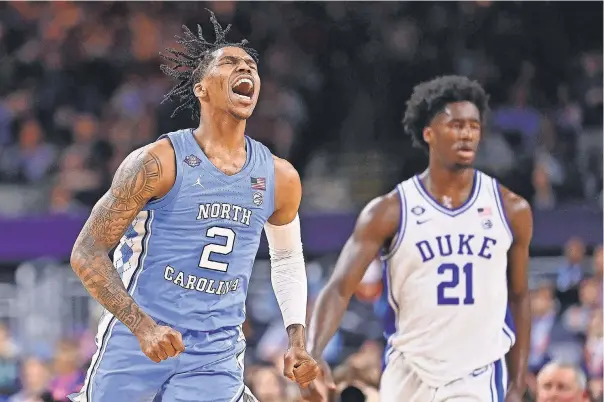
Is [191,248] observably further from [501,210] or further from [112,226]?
[501,210]

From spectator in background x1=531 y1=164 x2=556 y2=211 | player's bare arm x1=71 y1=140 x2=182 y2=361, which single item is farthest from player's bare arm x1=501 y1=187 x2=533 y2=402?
spectator in background x1=531 y1=164 x2=556 y2=211

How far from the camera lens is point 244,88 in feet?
16.3

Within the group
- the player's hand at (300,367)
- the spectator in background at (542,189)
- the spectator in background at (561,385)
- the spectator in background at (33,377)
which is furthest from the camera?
the spectator in background at (542,189)

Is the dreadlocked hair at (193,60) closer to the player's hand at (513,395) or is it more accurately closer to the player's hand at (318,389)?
the player's hand at (318,389)

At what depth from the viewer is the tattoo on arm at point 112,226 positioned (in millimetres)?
4555

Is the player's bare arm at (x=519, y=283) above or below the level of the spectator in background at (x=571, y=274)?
above

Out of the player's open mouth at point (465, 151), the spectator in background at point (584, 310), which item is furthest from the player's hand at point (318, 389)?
the spectator in background at point (584, 310)

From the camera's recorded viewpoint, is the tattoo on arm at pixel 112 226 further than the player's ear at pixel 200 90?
No

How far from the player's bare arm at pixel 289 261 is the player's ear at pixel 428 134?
1.61 m

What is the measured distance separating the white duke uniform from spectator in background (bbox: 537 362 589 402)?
0.88 metres

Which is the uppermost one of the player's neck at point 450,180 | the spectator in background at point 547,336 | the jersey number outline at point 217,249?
the player's neck at point 450,180

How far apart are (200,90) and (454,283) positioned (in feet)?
6.42

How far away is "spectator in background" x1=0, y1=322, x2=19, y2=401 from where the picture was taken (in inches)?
450

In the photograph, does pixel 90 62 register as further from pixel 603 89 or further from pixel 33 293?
pixel 603 89
